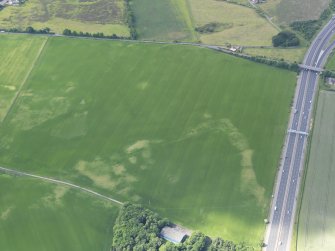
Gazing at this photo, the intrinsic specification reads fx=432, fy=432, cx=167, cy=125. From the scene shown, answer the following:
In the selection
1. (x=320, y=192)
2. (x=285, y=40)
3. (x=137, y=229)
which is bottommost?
(x=320, y=192)

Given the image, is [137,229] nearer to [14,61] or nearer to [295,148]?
[295,148]

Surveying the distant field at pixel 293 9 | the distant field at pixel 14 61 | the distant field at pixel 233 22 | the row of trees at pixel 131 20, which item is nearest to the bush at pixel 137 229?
the distant field at pixel 14 61

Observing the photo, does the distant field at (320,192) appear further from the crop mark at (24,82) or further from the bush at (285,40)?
the crop mark at (24,82)

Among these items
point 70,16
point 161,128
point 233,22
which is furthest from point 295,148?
point 70,16

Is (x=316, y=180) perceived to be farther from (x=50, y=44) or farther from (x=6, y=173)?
(x=50, y=44)

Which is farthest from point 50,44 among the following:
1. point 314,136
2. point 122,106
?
point 314,136

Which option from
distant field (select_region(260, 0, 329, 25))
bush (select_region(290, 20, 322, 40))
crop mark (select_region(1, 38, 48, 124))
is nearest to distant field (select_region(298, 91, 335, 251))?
bush (select_region(290, 20, 322, 40))

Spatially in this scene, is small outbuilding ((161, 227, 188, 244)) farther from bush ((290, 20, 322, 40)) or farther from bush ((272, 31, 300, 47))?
bush ((290, 20, 322, 40))

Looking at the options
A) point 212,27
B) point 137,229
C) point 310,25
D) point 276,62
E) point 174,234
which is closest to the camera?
point 174,234
